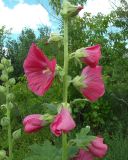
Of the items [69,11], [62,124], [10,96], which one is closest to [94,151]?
[62,124]

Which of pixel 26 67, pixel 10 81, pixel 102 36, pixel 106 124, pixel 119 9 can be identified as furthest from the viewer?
pixel 119 9

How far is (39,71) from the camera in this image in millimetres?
2100

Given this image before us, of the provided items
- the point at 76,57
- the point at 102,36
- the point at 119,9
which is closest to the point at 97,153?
the point at 76,57

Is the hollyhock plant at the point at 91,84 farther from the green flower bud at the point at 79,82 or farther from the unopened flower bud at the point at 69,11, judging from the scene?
the unopened flower bud at the point at 69,11

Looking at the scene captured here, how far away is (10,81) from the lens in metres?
3.48

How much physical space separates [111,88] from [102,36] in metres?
2.09

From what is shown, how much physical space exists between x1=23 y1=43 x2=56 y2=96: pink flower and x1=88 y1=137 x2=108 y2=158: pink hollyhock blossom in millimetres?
298

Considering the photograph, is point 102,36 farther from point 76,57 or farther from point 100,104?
point 76,57

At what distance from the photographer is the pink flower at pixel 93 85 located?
2.11 meters

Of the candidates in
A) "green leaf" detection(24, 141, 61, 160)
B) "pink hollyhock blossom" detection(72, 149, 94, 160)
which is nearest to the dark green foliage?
"green leaf" detection(24, 141, 61, 160)

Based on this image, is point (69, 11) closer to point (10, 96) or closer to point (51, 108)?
point (51, 108)

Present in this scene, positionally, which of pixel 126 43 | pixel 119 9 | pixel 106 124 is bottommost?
pixel 106 124

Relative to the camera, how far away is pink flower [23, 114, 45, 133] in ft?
6.92

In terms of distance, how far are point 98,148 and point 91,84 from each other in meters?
0.24
